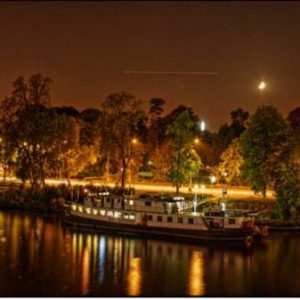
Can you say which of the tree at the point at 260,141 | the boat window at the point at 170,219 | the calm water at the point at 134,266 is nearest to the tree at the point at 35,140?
the calm water at the point at 134,266

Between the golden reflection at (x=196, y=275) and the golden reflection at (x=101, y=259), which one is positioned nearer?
the golden reflection at (x=196, y=275)

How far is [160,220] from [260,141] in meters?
9.57

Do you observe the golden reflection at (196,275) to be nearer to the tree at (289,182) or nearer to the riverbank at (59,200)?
the riverbank at (59,200)

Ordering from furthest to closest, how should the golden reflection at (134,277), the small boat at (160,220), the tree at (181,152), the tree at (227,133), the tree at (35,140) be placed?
1. the tree at (227,133)
2. the tree at (35,140)
3. the tree at (181,152)
4. the small boat at (160,220)
5. the golden reflection at (134,277)

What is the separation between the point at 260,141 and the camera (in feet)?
120

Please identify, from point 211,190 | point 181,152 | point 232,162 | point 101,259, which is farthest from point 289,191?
point 101,259

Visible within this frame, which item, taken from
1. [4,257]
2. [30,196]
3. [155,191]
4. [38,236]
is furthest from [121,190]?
[4,257]

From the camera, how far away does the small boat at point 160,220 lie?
96.5 feet

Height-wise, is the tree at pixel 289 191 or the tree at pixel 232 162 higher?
the tree at pixel 232 162

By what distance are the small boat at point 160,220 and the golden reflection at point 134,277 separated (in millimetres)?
5125

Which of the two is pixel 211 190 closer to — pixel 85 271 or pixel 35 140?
pixel 35 140

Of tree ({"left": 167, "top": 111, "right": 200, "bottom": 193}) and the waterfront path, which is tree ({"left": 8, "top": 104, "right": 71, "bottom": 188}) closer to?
the waterfront path

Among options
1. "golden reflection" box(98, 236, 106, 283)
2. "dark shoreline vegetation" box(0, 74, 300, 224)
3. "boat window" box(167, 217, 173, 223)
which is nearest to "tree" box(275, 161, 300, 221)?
"dark shoreline vegetation" box(0, 74, 300, 224)

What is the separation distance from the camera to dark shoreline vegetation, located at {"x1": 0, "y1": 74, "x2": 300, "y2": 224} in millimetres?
34344
